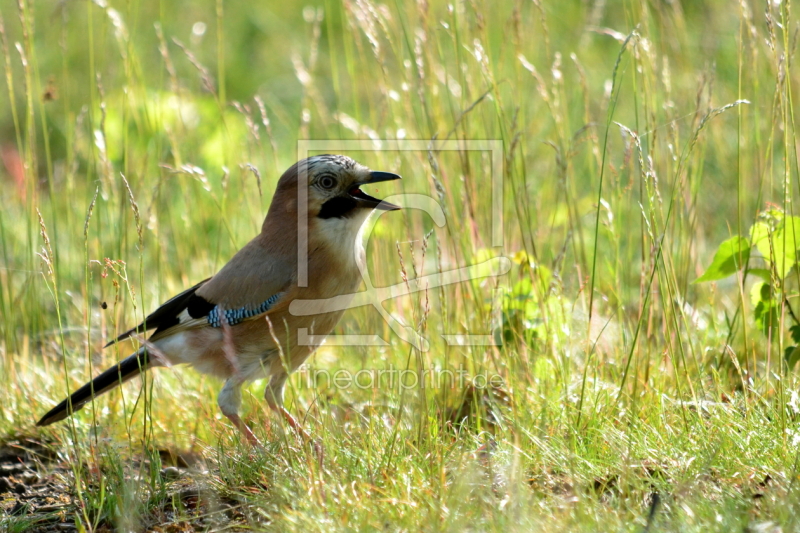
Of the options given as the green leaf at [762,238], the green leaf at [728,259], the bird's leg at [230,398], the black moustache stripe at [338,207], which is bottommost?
the bird's leg at [230,398]

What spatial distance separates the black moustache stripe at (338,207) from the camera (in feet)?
11.9

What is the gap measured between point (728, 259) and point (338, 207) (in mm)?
1598

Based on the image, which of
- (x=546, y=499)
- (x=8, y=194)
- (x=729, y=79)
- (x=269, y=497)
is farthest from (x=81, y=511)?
(x=729, y=79)

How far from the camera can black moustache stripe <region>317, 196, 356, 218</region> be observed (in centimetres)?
362

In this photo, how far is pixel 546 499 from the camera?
2.49 metres

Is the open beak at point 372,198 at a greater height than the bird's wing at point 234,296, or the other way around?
the open beak at point 372,198

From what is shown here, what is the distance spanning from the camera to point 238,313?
3621mm

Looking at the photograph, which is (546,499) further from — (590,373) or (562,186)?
(562,186)

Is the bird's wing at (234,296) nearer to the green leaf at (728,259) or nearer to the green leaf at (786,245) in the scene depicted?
the green leaf at (728,259)

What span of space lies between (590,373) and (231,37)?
6.26 metres

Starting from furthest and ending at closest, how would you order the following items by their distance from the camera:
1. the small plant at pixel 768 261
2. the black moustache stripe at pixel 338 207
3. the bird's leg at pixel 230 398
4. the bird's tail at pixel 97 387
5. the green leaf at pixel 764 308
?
the black moustache stripe at pixel 338 207 → the bird's leg at pixel 230 398 → the bird's tail at pixel 97 387 → the green leaf at pixel 764 308 → the small plant at pixel 768 261

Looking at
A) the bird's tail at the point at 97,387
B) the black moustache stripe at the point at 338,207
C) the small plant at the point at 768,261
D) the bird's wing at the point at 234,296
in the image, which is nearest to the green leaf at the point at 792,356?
the small plant at the point at 768,261

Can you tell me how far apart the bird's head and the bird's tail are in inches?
37.6

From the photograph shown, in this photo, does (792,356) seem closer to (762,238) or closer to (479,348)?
(762,238)
